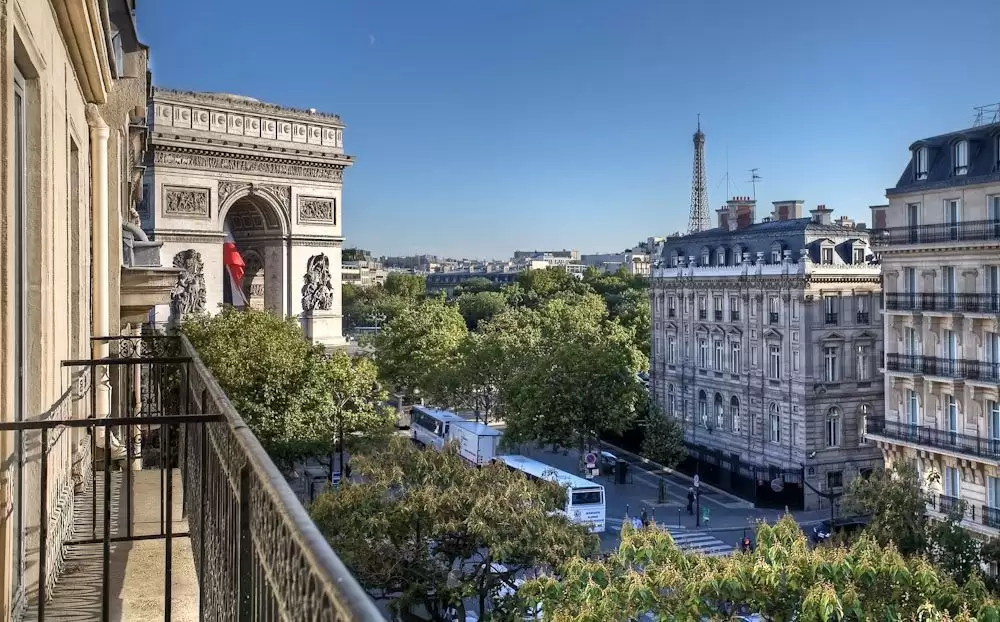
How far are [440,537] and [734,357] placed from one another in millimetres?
26495

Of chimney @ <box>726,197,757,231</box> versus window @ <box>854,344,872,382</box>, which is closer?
window @ <box>854,344,872,382</box>

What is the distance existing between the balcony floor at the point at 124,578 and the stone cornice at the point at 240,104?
1294 inches

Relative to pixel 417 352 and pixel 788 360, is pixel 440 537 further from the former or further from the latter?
pixel 417 352

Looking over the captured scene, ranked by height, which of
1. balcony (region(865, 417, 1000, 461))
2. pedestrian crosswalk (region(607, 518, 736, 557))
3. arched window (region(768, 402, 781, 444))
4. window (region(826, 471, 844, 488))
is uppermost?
balcony (region(865, 417, 1000, 461))

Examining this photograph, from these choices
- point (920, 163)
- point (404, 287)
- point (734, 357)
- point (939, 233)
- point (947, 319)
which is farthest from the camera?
point (404, 287)

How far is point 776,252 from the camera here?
39281 millimetres

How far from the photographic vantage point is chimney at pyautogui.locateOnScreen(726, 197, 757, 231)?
156 ft

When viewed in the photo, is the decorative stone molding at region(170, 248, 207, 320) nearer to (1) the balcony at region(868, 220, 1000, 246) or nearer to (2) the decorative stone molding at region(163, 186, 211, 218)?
(2) the decorative stone molding at region(163, 186, 211, 218)

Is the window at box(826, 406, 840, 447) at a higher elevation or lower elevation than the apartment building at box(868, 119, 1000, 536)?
lower

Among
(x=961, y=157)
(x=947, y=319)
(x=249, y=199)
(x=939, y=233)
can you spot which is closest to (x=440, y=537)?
(x=947, y=319)

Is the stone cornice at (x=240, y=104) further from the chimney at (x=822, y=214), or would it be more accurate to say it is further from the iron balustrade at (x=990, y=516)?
the iron balustrade at (x=990, y=516)

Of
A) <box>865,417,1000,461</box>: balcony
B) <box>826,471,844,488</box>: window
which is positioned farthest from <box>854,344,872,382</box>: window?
<box>865,417,1000,461</box>: balcony

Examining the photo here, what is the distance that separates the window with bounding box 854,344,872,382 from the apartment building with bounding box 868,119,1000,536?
8.59 metres

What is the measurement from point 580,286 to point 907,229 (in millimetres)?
86665
